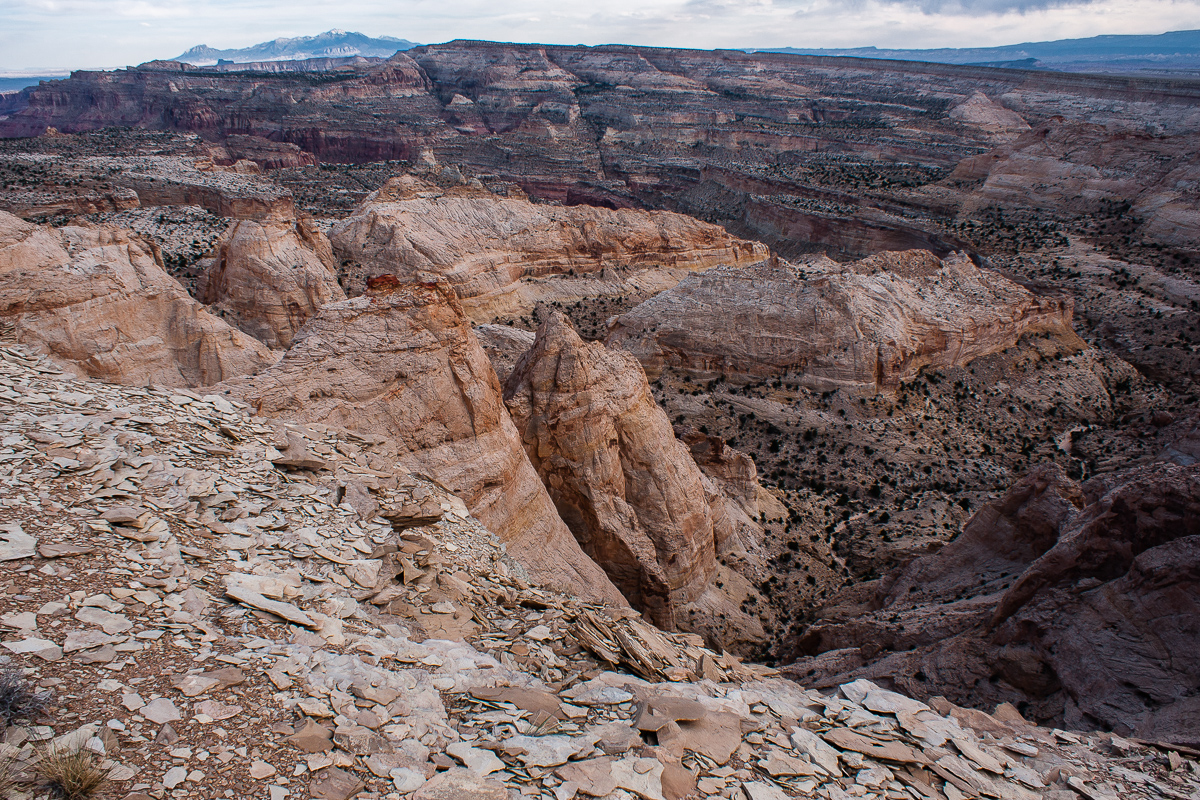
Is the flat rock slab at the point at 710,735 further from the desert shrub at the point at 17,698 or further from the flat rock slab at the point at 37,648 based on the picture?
the flat rock slab at the point at 37,648

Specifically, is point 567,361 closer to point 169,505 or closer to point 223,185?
point 169,505

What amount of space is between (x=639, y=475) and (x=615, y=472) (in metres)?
1.01

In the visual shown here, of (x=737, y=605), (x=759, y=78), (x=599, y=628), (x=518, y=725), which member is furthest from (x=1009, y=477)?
(x=759, y=78)

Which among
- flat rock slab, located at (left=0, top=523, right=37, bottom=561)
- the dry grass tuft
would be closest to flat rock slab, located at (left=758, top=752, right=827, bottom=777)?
the dry grass tuft

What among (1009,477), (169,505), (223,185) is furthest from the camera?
(223,185)

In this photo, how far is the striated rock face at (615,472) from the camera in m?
19.4

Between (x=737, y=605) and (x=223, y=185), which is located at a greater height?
(x=223, y=185)

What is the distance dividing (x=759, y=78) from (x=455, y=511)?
19587cm

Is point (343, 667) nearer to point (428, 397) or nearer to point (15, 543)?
point (15, 543)

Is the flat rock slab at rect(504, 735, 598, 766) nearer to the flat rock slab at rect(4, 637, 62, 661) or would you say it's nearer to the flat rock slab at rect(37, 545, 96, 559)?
the flat rock slab at rect(4, 637, 62, 661)

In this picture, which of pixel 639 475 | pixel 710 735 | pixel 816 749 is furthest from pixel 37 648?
pixel 639 475

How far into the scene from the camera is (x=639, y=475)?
20750 millimetres

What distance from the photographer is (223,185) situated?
64500mm

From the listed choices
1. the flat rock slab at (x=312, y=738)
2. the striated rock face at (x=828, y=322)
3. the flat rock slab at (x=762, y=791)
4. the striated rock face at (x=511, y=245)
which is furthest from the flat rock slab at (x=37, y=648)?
the striated rock face at (x=511, y=245)
